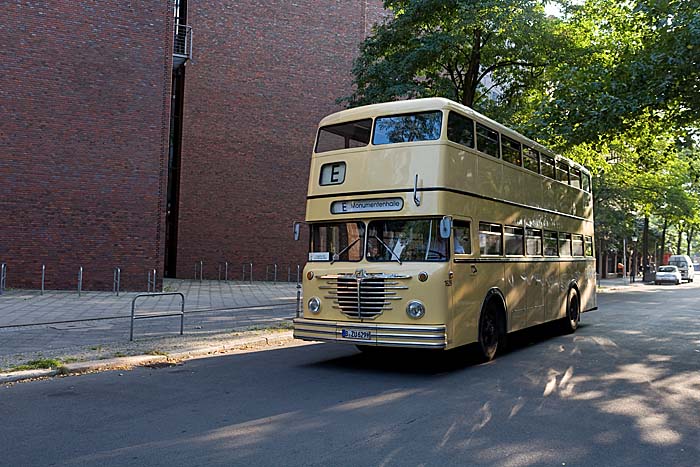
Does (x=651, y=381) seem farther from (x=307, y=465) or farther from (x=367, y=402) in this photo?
(x=307, y=465)

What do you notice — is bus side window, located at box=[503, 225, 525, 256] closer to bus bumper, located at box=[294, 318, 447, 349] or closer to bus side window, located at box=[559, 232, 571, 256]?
bus side window, located at box=[559, 232, 571, 256]

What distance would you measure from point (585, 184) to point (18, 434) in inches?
536

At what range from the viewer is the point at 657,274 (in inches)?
1895

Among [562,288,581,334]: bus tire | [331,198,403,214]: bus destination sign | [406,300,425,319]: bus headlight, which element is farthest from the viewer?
[562,288,581,334]: bus tire

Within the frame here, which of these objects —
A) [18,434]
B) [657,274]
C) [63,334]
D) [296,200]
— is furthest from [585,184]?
[657,274]

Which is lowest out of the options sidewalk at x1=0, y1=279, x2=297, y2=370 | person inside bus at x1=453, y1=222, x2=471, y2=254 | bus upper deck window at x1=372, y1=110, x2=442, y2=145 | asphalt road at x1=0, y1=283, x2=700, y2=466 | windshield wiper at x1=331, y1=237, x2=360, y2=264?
asphalt road at x1=0, y1=283, x2=700, y2=466

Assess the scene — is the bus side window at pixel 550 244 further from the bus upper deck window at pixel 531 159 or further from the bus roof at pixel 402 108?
the bus roof at pixel 402 108

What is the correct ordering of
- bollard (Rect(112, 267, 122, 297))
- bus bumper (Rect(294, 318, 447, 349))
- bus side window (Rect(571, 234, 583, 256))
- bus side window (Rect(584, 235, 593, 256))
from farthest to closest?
bollard (Rect(112, 267, 122, 297)) < bus side window (Rect(584, 235, 593, 256)) < bus side window (Rect(571, 234, 583, 256)) < bus bumper (Rect(294, 318, 447, 349))

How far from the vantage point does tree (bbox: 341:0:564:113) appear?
1861 cm

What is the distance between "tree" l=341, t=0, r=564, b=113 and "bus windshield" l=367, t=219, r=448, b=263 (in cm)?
1084

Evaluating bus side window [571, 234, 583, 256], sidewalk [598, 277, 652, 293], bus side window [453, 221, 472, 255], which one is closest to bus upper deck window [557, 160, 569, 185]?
bus side window [571, 234, 583, 256]

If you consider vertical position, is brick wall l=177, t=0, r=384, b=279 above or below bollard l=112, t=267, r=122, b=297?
above

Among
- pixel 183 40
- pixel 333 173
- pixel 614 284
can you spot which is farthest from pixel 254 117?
pixel 614 284

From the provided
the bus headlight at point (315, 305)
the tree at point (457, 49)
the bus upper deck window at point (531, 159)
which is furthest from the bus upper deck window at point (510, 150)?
the tree at point (457, 49)
